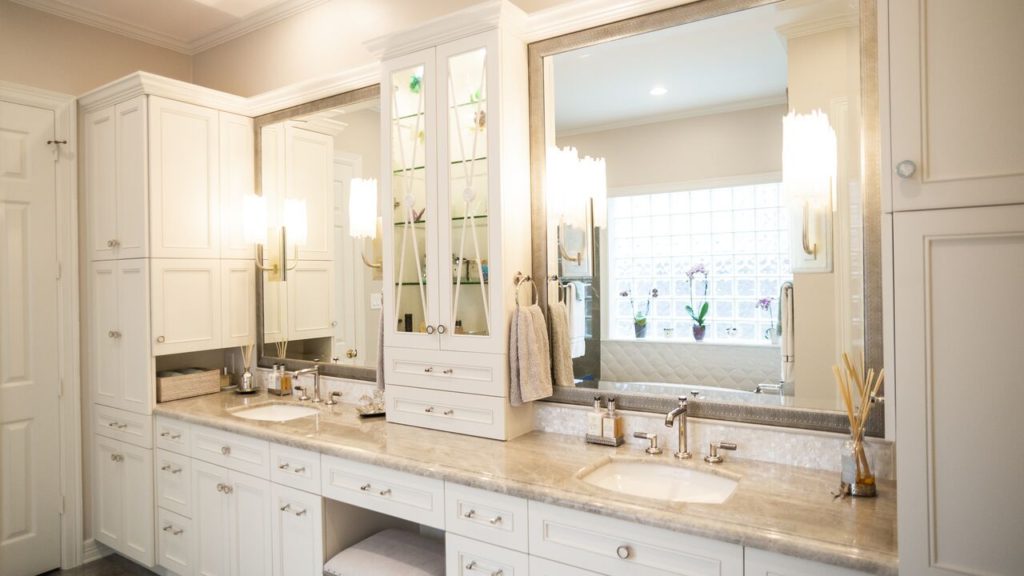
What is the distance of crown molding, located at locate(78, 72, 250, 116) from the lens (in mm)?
3020

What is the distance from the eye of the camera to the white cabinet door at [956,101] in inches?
46.6

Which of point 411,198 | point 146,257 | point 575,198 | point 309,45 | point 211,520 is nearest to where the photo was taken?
point 575,198

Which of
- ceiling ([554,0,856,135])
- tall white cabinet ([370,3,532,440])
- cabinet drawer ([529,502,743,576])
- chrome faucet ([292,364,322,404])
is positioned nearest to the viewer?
cabinet drawer ([529,502,743,576])

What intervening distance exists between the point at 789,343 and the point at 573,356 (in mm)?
774

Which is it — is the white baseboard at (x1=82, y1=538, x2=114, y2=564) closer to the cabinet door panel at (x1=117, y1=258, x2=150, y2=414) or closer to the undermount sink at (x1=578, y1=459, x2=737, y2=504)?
the cabinet door panel at (x1=117, y1=258, x2=150, y2=414)

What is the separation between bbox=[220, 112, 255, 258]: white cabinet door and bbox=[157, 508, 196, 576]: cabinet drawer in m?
1.37

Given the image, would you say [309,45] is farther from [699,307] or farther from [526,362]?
[699,307]

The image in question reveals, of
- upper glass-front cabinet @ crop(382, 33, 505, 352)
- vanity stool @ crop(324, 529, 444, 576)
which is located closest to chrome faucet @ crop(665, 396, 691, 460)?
upper glass-front cabinet @ crop(382, 33, 505, 352)

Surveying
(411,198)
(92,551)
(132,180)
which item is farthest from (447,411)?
(92,551)

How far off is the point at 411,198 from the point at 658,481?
1430 mm

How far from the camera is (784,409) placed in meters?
1.91

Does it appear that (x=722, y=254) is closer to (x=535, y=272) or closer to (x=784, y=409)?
(x=784, y=409)

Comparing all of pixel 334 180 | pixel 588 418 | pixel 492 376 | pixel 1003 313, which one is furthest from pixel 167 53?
pixel 1003 313

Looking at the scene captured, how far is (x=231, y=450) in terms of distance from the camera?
265cm
